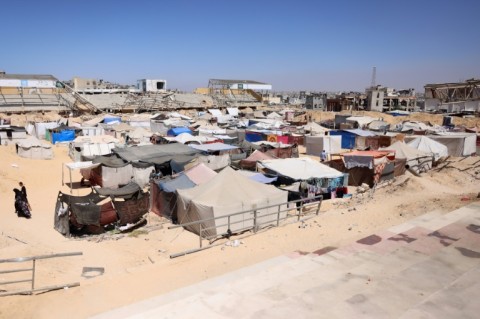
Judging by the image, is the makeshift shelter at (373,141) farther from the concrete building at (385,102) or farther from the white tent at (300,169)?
the concrete building at (385,102)

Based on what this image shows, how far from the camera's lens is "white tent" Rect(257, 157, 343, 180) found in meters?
16.8

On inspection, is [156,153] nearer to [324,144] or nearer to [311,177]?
[311,177]

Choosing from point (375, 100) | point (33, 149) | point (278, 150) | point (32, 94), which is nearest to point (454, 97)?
point (375, 100)

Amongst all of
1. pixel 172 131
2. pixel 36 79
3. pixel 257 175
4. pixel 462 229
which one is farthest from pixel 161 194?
pixel 36 79

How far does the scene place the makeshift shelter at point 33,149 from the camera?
25516 mm

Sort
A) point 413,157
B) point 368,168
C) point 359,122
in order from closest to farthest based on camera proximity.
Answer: point 368,168
point 413,157
point 359,122

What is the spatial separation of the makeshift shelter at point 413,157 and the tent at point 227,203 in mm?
10951

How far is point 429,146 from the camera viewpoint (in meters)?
24.7

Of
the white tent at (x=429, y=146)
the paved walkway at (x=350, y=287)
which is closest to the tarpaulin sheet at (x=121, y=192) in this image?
the paved walkway at (x=350, y=287)

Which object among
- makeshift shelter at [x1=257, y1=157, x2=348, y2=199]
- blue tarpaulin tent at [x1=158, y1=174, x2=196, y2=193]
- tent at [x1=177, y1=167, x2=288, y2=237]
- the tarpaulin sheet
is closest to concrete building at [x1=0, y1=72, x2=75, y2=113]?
the tarpaulin sheet

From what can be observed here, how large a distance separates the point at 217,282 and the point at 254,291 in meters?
Result: 1.07

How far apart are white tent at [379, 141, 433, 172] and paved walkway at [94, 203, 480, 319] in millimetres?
11947

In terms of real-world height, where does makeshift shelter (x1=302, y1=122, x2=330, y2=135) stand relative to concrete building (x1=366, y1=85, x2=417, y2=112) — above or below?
below

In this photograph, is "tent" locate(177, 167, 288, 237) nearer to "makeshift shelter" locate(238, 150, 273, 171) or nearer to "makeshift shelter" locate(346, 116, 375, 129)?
"makeshift shelter" locate(238, 150, 273, 171)
